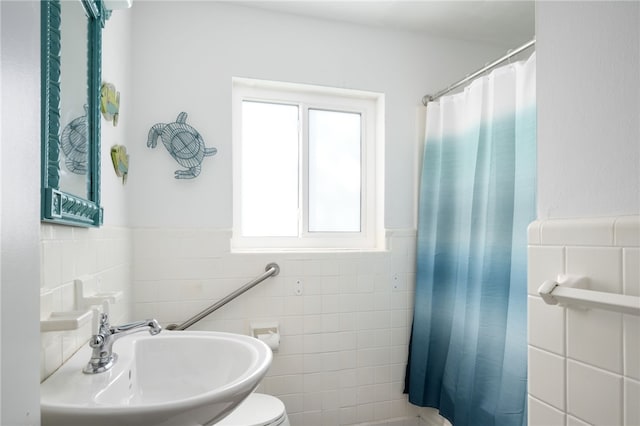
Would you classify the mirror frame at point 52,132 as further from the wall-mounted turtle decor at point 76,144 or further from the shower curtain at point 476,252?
the shower curtain at point 476,252

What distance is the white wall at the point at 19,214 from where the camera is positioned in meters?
0.30

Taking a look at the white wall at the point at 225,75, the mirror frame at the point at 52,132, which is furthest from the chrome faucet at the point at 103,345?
the white wall at the point at 225,75

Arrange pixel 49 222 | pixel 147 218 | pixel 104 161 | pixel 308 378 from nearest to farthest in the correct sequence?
pixel 49 222
pixel 104 161
pixel 147 218
pixel 308 378

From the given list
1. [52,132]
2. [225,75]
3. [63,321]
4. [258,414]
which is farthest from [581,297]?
[225,75]

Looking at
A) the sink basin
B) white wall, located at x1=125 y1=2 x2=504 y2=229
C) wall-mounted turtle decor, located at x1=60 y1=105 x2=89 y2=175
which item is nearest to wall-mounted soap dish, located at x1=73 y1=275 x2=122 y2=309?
the sink basin

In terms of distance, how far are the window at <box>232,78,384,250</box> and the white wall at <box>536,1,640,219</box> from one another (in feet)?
4.26

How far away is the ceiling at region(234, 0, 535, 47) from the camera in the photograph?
1918 millimetres

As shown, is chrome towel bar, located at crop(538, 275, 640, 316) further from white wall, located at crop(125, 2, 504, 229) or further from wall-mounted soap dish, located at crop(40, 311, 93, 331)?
white wall, located at crop(125, 2, 504, 229)

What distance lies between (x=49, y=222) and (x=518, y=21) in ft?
7.34

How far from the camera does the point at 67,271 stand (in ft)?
3.07

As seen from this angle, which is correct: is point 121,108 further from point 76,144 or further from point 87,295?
point 87,295

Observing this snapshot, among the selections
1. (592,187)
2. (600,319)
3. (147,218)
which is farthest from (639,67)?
(147,218)

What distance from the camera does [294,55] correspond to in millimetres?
2010

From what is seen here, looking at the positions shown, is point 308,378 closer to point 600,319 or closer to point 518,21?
point 600,319
